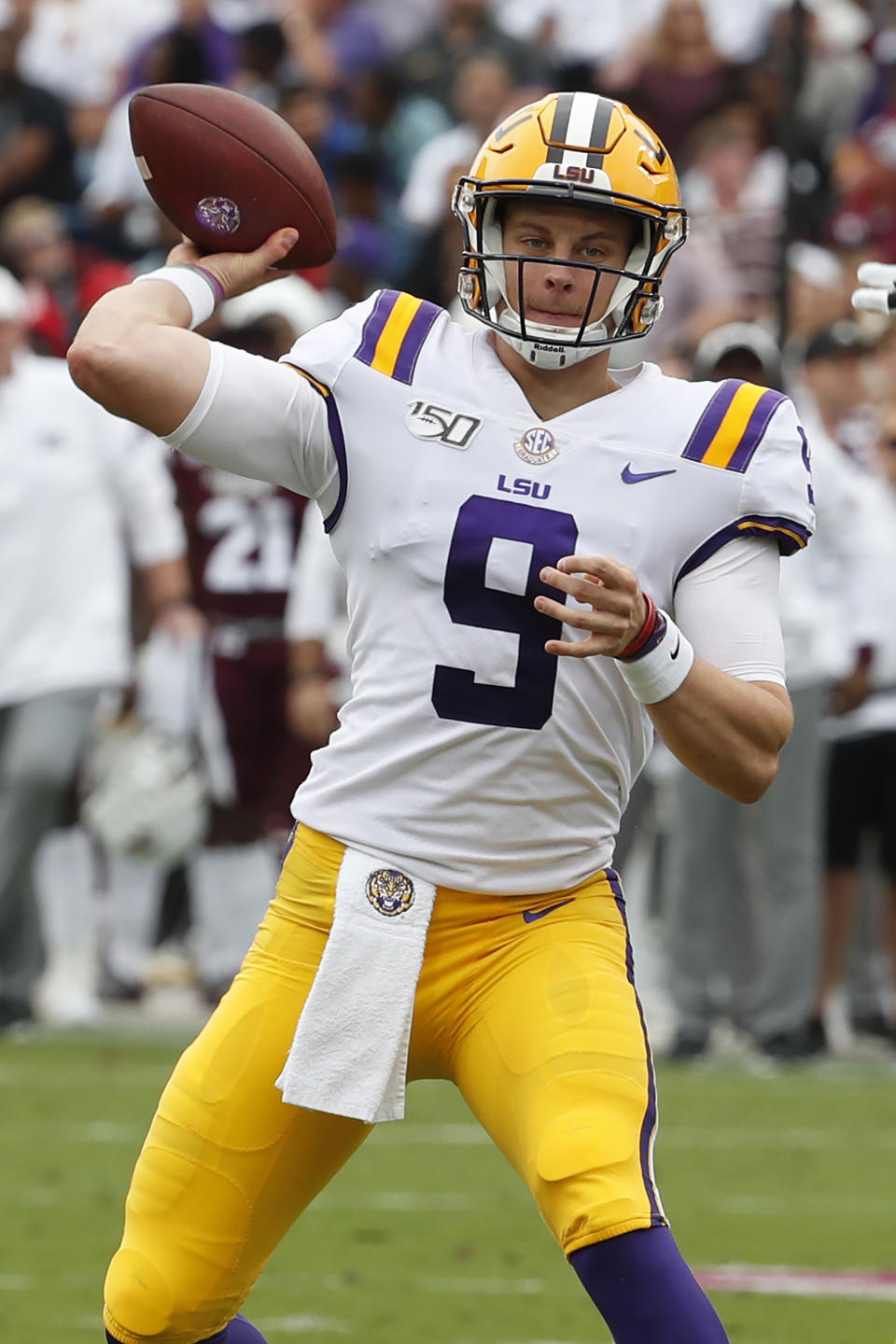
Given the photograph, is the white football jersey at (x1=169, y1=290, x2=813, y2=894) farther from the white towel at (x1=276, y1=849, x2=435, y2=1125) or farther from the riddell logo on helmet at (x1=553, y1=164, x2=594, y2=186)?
the riddell logo on helmet at (x1=553, y1=164, x2=594, y2=186)

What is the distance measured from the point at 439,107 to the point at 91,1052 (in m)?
5.81

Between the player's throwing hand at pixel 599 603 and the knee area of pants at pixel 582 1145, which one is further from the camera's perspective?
the knee area of pants at pixel 582 1145

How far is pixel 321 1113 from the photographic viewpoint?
3211mm

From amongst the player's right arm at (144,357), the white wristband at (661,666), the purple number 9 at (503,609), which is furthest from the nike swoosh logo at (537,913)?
the player's right arm at (144,357)

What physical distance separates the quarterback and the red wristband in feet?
0.56

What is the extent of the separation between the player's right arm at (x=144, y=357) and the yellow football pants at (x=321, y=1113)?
0.62m

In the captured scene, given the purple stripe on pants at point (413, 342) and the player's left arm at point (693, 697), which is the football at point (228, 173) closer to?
the purple stripe on pants at point (413, 342)

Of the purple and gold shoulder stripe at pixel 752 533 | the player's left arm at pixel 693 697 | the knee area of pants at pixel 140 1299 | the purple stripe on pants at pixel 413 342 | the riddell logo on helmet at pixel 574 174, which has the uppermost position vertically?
the riddell logo on helmet at pixel 574 174

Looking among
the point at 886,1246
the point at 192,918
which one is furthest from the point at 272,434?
the point at 192,918

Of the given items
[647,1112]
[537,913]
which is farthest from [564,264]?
[647,1112]

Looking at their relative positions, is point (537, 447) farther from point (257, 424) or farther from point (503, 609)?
point (257, 424)

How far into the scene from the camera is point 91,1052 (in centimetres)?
747

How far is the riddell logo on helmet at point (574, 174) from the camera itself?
3.24 meters

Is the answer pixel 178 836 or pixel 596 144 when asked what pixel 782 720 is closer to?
pixel 596 144
